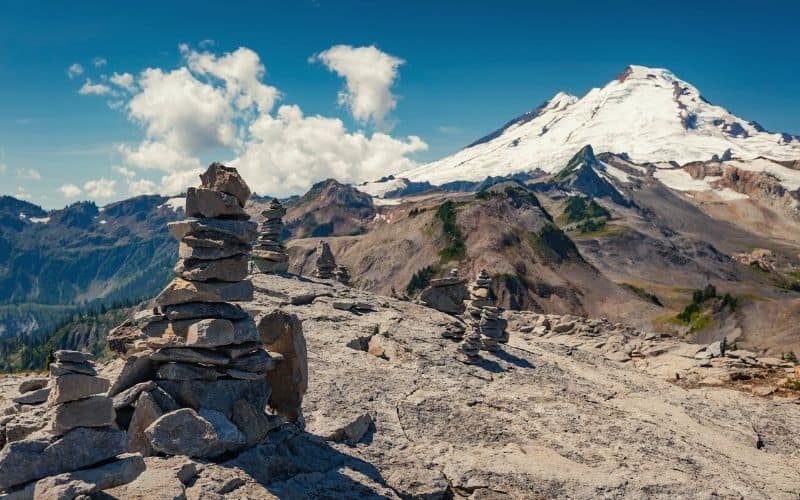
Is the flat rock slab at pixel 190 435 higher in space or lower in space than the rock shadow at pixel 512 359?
higher

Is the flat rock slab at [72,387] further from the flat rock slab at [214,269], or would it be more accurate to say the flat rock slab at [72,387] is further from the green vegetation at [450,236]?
the green vegetation at [450,236]

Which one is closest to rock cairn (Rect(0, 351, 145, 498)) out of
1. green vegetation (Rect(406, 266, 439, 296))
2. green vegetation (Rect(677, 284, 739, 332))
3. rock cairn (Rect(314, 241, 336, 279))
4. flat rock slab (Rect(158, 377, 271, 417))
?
flat rock slab (Rect(158, 377, 271, 417))

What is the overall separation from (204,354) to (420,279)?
14561cm

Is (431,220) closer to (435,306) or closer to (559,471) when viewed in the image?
(435,306)

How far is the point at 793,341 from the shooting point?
104 meters

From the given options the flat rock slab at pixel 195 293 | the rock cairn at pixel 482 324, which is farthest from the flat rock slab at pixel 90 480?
the rock cairn at pixel 482 324

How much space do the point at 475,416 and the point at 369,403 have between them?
535 cm

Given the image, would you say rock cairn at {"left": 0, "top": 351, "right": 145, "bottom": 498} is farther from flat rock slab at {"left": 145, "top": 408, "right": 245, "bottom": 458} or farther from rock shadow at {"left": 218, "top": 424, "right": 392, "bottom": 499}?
rock shadow at {"left": 218, "top": 424, "right": 392, "bottom": 499}

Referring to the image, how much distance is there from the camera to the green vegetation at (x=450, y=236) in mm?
171500

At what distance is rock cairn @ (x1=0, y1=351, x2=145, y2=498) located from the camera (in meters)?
12.2

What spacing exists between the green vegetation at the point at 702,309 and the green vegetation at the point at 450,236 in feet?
211

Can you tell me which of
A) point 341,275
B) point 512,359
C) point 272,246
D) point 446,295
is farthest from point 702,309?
point 272,246

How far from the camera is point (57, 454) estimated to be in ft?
Result: 41.4

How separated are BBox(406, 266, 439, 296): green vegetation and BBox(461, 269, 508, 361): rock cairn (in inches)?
4420
